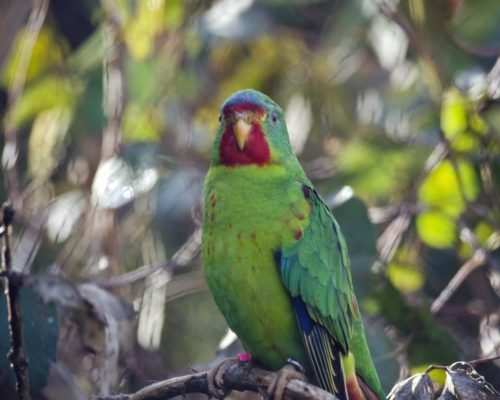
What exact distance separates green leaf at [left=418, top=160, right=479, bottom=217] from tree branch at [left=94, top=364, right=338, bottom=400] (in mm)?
1778

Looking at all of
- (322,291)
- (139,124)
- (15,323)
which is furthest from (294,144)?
(15,323)

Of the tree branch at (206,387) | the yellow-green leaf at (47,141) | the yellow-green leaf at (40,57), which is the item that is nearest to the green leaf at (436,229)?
the tree branch at (206,387)

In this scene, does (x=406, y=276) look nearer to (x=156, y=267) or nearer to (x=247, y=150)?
(x=156, y=267)

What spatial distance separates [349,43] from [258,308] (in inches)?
123

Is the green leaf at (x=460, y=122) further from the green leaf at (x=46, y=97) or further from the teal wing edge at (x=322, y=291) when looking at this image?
the green leaf at (x=46, y=97)

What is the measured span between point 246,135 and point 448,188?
168cm

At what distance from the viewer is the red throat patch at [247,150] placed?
10.9 ft

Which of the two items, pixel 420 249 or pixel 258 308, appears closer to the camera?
pixel 258 308

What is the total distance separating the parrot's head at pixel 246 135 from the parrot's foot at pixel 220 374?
2.16 feet

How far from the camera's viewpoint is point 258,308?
3.13 meters

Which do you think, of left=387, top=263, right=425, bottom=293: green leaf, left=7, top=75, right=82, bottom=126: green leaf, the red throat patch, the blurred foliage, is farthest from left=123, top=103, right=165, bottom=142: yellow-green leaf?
the red throat patch

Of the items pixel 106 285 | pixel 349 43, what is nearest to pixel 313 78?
pixel 349 43

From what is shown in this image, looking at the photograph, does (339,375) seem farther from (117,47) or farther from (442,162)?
(117,47)

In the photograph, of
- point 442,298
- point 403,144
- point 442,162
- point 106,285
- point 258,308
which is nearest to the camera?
point 258,308
